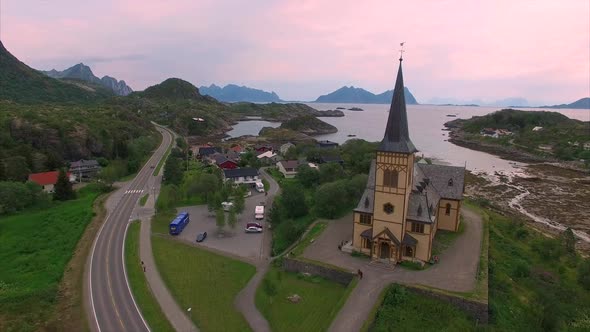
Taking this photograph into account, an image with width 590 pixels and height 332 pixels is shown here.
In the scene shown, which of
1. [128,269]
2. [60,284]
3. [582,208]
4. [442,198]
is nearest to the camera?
[60,284]

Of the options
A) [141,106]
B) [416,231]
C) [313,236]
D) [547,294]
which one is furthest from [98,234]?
[141,106]

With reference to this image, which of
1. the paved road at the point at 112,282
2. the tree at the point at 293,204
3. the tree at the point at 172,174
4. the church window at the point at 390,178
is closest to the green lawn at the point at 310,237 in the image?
the tree at the point at 293,204

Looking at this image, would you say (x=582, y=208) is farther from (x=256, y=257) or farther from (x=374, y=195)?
(x=256, y=257)

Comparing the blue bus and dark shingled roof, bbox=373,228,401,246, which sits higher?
dark shingled roof, bbox=373,228,401,246

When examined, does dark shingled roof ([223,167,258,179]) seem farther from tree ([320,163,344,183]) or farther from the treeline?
tree ([320,163,344,183])

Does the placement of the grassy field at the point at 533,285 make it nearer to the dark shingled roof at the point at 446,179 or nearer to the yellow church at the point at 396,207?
the dark shingled roof at the point at 446,179

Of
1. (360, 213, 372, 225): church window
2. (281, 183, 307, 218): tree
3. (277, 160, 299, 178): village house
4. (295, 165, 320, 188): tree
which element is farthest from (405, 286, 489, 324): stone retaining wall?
(277, 160, 299, 178): village house

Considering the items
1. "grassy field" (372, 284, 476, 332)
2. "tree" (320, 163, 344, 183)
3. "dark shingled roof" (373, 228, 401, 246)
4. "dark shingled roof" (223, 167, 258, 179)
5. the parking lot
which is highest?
"dark shingled roof" (373, 228, 401, 246)
